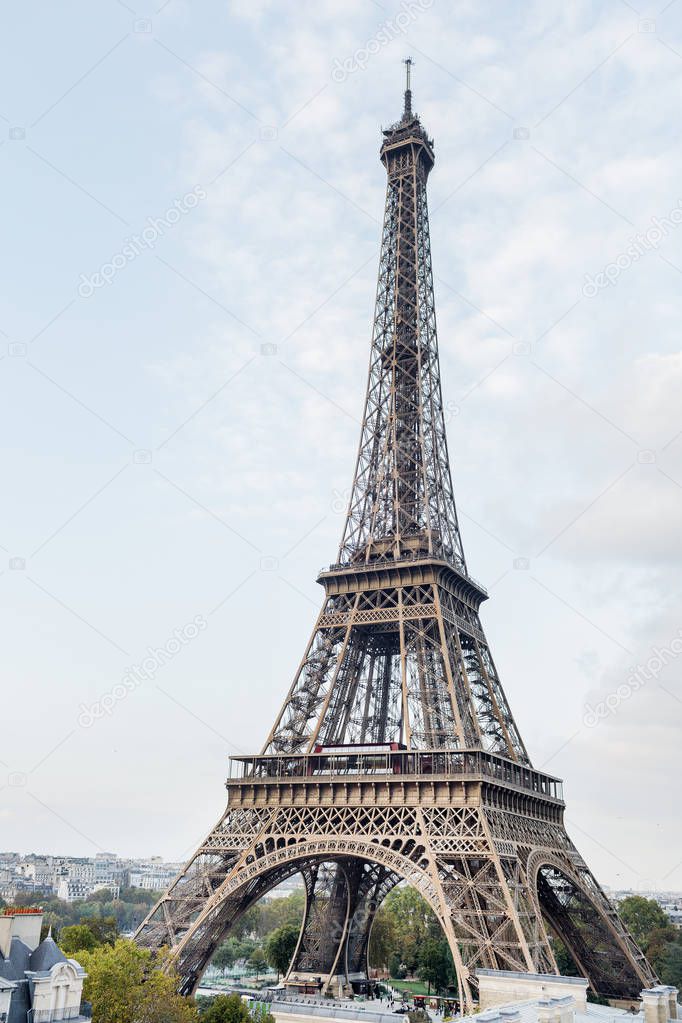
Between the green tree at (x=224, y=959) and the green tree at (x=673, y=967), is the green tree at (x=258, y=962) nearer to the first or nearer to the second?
the green tree at (x=224, y=959)

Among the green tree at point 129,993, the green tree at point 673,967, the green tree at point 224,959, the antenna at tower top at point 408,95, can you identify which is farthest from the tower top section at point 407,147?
the green tree at point 224,959

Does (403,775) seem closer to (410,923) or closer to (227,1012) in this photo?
(227,1012)

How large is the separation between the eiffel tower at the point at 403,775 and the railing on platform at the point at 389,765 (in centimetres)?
11

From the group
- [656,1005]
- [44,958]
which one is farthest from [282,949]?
[656,1005]

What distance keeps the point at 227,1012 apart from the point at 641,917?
7597cm

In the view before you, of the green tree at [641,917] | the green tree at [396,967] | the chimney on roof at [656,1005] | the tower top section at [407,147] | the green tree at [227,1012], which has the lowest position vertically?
the green tree at [227,1012]

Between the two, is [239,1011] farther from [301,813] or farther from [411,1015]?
[411,1015]

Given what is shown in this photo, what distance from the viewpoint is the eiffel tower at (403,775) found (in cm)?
4253

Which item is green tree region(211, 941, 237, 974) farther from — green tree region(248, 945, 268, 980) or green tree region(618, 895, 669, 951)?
green tree region(618, 895, 669, 951)

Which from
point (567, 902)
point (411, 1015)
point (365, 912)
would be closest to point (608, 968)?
point (567, 902)

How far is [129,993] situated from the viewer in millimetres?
34562

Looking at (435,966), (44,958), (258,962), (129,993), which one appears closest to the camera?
(44,958)

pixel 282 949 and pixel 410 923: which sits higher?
pixel 410 923

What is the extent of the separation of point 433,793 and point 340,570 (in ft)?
56.2
